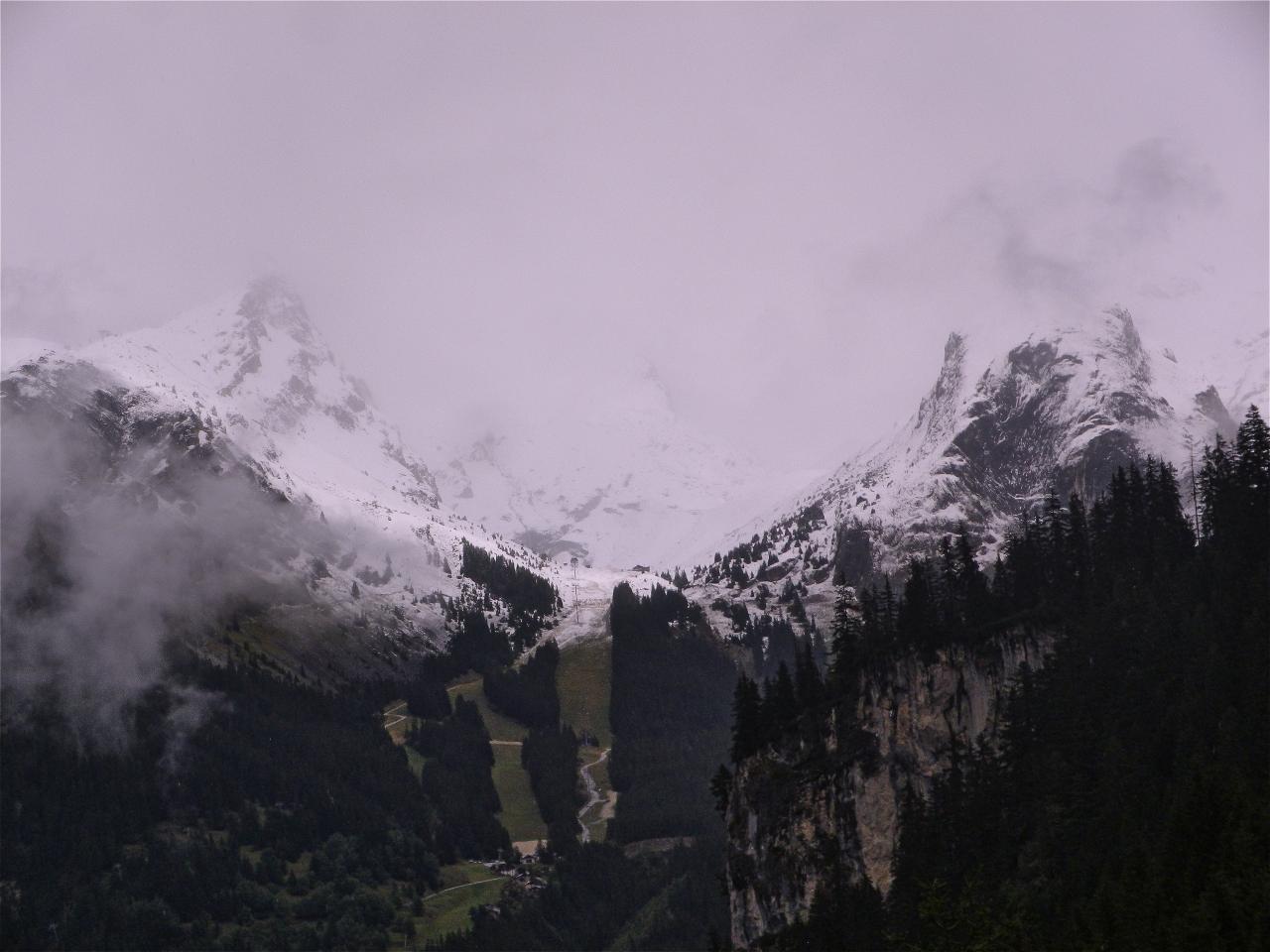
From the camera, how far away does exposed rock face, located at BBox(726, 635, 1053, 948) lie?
496ft

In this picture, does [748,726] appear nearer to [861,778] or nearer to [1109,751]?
[861,778]

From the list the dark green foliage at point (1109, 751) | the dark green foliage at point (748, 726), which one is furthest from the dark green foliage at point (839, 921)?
the dark green foliage at point (748, 726)

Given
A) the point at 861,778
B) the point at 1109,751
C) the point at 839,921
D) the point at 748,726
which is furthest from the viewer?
the point at 748,726

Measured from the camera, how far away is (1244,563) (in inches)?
5271

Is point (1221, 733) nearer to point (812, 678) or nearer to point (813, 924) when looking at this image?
point (813, 924)

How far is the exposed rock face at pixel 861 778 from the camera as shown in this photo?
151125 mm

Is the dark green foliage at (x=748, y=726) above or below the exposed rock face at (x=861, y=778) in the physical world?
above

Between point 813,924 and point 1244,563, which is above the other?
point 1244,563

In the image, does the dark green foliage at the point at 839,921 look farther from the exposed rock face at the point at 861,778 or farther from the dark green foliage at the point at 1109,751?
the exposed rock face at the point at 861,778

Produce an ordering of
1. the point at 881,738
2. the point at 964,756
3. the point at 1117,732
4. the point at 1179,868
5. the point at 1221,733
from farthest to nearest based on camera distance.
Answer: the point at 881,738 → the point at 964,756 → the point at 1117,732 → the point at 1221,733 → the point at 1179,868

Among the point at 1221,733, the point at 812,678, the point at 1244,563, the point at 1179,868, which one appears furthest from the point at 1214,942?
the point at 812,678

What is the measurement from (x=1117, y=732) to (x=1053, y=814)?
26.3 ft

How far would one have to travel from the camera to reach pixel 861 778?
515 feet

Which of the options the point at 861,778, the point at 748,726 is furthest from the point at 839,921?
the point at 748,726
